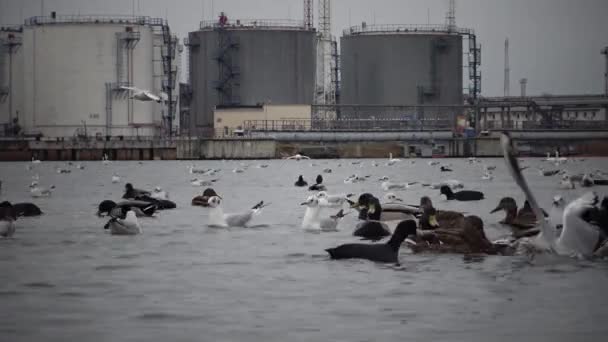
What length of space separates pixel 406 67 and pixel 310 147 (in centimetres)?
1331

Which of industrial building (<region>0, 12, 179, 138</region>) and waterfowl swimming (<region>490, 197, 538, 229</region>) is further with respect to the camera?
industrial building (<region>0, 12, 179, 138</region>)

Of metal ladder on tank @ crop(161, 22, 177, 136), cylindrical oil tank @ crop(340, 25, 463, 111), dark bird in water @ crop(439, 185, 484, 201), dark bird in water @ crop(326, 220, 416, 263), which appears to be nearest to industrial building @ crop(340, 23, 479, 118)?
cylindrical oil tank @ crop(340, 25, 463, 111)

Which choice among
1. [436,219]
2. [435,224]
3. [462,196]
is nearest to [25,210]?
[436,219]

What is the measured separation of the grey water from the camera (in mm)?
12695

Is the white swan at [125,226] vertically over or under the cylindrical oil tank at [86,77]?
under

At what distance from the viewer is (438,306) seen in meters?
14.3

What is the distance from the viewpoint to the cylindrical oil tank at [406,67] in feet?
432

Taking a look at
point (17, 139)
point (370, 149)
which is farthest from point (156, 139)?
point (370, 149)

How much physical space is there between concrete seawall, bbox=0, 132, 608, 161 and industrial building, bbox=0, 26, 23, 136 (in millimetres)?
4647

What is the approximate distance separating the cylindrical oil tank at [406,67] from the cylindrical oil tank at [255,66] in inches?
235

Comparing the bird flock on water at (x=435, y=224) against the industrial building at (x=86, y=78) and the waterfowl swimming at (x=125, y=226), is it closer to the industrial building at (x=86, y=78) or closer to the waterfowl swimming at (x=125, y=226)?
the waterfowl swimming at (x=125, y=226)

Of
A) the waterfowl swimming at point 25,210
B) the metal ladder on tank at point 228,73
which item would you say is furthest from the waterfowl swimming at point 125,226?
the metal ladder on tank at point 228,73

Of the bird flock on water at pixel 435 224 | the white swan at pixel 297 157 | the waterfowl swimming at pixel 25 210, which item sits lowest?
the white swan at pixel 297 157

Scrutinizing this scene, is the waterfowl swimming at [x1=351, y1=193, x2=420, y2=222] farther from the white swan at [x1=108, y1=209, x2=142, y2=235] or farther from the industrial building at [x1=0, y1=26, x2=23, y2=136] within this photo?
the industrial building at [x1=0, y1=26, x2=23, y2=136]
